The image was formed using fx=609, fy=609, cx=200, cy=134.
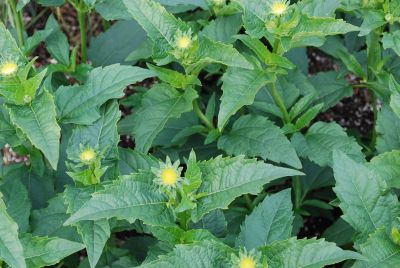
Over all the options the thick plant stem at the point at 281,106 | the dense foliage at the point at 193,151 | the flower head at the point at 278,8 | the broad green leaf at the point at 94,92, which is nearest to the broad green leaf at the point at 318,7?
the dense foliage at the point at 193,151

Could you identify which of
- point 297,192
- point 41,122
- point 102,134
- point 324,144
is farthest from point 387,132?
point 41,122

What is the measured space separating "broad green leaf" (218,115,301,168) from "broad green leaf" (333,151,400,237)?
0.21 meters

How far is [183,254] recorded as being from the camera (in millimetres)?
1532

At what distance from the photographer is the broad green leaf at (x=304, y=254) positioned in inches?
58.5

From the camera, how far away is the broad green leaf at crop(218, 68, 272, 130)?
5.96 feet

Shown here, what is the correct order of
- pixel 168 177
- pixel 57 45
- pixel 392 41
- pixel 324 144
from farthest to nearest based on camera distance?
pixel 57 45, pixel 324 144, pixel 392 41, pixel 168 177

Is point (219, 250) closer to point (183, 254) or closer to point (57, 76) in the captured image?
point (183, 254)

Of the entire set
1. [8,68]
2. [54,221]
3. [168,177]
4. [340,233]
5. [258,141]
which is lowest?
[340,233]

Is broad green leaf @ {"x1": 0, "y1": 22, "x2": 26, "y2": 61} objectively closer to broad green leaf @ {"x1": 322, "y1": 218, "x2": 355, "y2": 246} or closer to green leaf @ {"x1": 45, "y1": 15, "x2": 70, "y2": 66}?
green leaf @ {"x1": 45, "y1": 15, "x2": 70, "y2": 66}

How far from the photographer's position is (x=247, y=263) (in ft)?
4.87

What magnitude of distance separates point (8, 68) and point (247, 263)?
35.4 inches

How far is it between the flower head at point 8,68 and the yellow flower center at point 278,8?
2.54 feet

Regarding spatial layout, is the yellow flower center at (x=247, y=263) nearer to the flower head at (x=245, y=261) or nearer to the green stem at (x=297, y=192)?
the flower head at (x=245, y=261)

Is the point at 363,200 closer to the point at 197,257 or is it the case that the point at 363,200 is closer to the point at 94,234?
the point at 197,257
